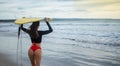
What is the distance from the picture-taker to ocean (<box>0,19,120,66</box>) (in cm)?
421

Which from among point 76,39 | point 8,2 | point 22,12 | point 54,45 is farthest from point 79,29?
point 8,2

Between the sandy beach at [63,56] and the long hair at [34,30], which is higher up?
the long hair at [34,30]

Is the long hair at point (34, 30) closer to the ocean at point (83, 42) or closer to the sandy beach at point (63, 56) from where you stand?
the ocean at point (83, 42)

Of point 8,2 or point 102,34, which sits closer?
point 102,34

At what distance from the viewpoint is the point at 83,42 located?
4.34m

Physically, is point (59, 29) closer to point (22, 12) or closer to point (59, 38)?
point (59, 38)

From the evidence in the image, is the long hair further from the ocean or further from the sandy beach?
the sandy beach

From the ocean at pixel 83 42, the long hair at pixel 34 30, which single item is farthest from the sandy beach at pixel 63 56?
the long hair at pixel 34 30

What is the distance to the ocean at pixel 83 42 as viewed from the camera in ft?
13.8

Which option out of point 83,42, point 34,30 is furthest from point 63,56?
point 34,30

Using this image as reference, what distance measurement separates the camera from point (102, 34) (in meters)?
4.26

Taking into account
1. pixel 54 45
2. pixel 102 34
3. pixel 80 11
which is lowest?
pixel 54 45

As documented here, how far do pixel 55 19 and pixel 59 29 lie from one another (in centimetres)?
17

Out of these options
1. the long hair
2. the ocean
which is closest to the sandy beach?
the ocean
